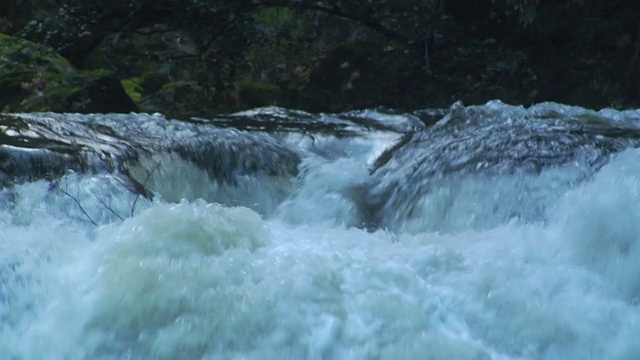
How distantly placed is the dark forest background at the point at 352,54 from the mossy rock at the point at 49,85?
14 mm

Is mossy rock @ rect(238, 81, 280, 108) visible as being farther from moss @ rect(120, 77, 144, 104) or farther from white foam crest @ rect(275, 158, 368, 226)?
white foam crest @ rect(275, 158, 368, 226)

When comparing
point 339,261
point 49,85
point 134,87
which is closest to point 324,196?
point 339,261

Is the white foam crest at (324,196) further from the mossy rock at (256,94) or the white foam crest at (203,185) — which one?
the mossy rock at (256,94)

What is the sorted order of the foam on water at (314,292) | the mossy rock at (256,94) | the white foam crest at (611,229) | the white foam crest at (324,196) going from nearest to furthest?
1. the foam on water at (314,292)
2. the white foam crest at (611,229)
3. the white foam crest at (324,196)
4. the mossy rock at (256,94)

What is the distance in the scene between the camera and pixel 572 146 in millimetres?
4199

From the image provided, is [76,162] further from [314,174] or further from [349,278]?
[349,278]

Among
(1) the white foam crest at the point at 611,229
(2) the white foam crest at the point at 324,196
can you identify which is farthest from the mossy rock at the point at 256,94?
(1) the white foam crest at the point at 611,229

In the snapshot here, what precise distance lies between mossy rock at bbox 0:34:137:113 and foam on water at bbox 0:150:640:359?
14.0ft

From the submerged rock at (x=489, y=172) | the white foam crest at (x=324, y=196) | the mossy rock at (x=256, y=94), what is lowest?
the mossy rock at (x=256, y=94)

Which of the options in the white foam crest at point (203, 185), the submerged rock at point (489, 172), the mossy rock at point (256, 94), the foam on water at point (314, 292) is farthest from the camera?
the mossy rock at point (256, 94)

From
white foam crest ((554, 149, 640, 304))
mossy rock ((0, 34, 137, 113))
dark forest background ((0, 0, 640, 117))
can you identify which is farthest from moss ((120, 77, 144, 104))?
white foam crest ((554, 149, 640, 304))

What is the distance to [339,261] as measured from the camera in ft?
9.46

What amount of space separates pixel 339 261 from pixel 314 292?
0.80ft

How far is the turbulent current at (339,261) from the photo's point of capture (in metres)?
2.49
